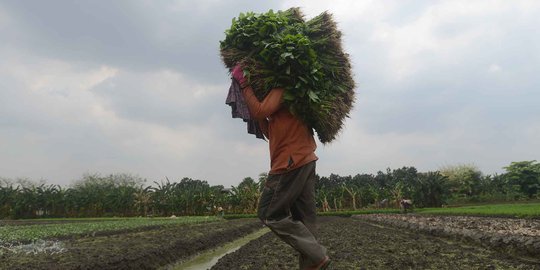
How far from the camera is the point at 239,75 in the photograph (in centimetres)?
293

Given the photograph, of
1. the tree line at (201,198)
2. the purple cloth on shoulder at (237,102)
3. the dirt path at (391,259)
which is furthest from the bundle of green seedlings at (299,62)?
the tree line at (201,198)

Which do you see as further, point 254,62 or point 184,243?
point 184,243

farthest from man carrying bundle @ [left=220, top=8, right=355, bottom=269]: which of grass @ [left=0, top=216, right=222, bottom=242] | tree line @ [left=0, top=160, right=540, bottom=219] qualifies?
tree line @ [left=0, top=160, right=540, bottom=219]

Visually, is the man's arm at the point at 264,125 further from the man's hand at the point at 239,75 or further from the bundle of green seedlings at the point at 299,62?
the man's hand at the point at 239,75

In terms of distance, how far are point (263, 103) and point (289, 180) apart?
534mm

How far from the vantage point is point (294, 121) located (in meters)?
2.91

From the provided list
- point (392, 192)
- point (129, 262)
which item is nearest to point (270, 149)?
point (129, 262)

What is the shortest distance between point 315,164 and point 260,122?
1.65ft

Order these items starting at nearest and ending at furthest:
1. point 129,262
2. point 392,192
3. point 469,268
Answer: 1. point 469,268
2. point 129,262
3. point 392,192

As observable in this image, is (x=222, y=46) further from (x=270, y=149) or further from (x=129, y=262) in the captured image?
(x=129, y=262)

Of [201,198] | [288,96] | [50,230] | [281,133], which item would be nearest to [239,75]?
[288,96]

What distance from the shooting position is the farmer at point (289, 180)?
2.71 m

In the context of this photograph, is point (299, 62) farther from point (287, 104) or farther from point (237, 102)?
point (237, 102)

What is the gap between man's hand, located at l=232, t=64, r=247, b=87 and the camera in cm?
291
